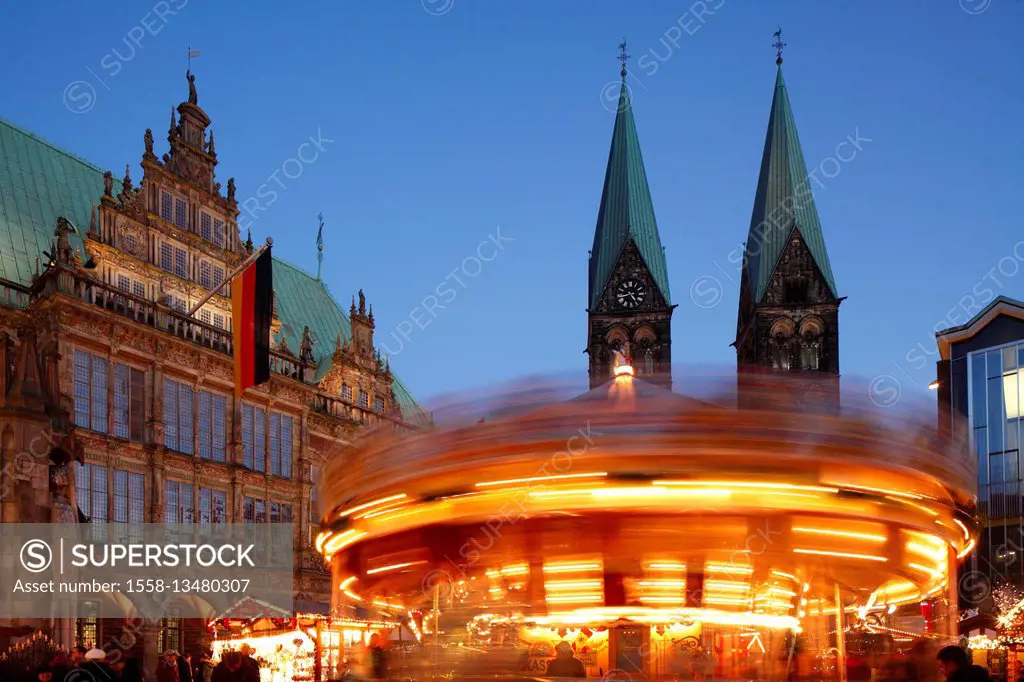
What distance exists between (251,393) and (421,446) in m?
32.0

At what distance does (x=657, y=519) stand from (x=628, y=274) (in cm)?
7168

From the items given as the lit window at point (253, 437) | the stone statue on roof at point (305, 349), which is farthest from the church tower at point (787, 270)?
the lit window at point (253, 437)

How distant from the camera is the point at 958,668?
354 inches

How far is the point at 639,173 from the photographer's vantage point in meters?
82.3

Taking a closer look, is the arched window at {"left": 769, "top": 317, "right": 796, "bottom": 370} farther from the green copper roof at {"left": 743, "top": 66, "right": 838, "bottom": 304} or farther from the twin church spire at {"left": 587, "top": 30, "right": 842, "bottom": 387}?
the green copper roof at {"left": 743, "top": 66, "right": 838, "bottom": 304}

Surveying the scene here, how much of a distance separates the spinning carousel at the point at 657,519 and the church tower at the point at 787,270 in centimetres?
6391

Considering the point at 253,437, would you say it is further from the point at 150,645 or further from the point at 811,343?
the point at 811,343

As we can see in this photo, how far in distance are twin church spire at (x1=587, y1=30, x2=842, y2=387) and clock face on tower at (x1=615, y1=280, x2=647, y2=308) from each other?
0.06 meters

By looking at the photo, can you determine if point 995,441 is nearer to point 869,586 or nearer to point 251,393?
point 251,393

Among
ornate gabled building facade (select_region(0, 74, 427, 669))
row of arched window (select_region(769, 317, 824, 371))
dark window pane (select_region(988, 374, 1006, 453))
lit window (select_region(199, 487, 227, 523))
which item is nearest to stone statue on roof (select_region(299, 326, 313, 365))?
ornate gabled building facade (select_region(0, 74, 427, 669))

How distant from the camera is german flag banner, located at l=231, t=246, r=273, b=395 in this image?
32.9 m

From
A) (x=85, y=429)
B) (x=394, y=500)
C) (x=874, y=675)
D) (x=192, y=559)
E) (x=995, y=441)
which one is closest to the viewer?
(x=394, y=500)

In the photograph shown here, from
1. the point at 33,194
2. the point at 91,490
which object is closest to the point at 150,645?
the point at 91,490

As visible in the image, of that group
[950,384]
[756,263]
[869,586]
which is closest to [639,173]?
[756,263]
